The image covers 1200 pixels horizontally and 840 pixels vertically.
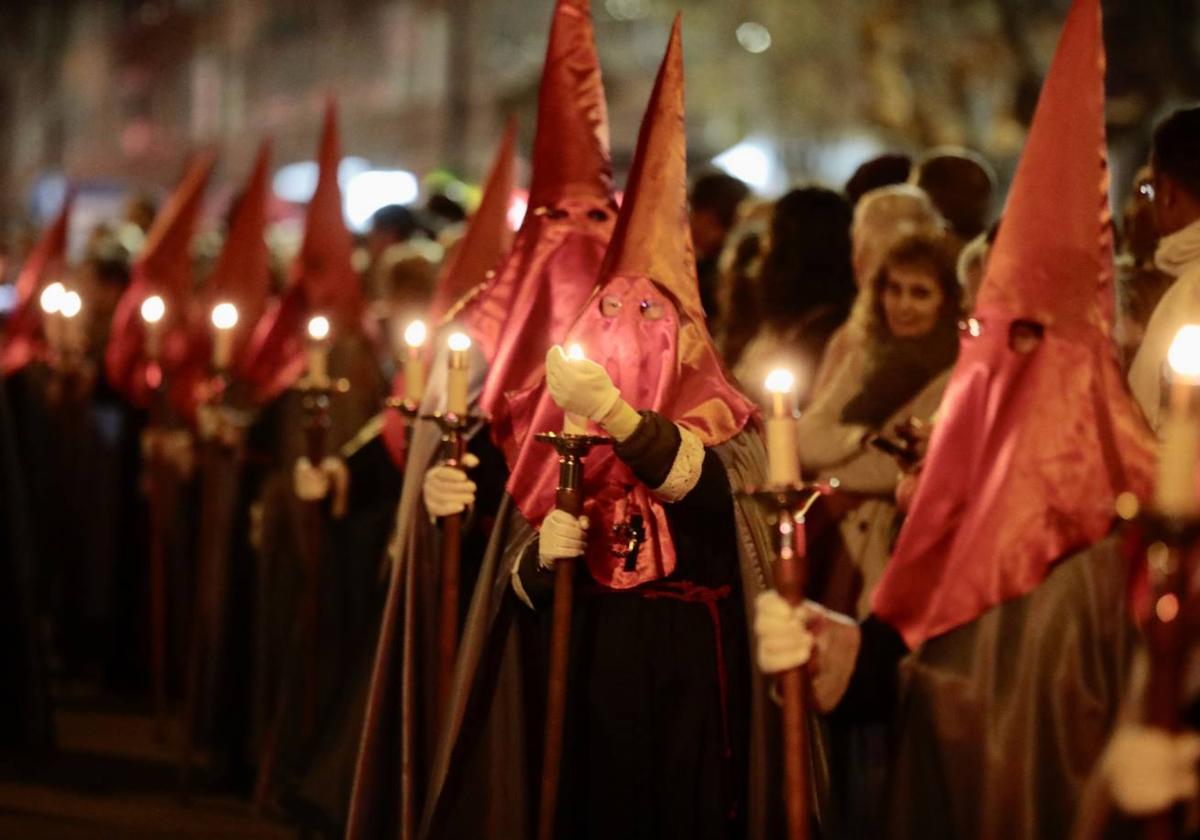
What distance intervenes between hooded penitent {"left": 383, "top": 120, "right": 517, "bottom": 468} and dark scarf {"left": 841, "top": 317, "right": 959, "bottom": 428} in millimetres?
1553

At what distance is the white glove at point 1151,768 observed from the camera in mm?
2566

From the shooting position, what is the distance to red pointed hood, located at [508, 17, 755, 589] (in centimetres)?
422

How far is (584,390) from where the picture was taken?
3.77 m

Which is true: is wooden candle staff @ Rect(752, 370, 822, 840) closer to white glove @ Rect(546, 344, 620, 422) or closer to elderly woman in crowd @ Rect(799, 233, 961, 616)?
white glove @ Rect(546, 344, 620, 422)

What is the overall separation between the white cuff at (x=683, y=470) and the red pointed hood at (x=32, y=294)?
742 cm

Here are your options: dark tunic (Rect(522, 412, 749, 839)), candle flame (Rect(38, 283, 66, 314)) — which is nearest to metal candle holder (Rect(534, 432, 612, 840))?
dark tunic (Rect(522, 412, 749, 839))


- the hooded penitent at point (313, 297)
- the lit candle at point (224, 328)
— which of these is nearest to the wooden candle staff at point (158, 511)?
the hooded penitent at point (313, 297)

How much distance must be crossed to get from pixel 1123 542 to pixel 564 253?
6.97ft

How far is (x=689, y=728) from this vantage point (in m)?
4.25

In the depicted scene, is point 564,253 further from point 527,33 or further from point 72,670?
point 527,33

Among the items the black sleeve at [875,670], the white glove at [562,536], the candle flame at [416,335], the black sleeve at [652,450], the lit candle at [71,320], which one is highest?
the lit candle at [71,320]

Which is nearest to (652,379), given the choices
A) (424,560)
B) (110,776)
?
(424,560)

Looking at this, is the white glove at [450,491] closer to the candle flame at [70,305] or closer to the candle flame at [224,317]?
the candle flame at [224,317]

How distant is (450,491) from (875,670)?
1533 millimetres
